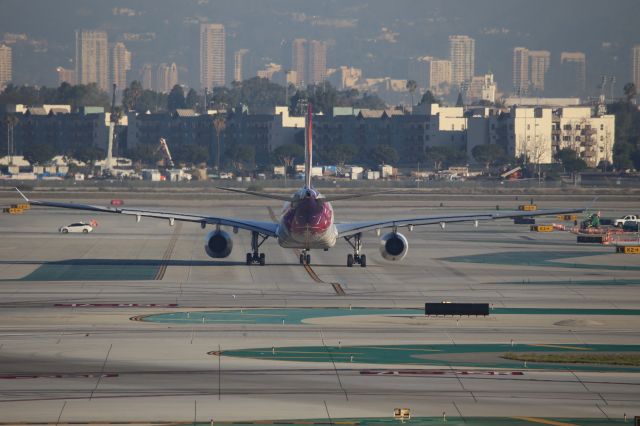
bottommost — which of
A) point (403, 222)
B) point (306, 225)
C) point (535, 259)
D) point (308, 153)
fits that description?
point (535, 259)

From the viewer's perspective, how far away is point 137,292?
224 ft

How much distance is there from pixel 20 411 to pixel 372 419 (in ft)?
32.8

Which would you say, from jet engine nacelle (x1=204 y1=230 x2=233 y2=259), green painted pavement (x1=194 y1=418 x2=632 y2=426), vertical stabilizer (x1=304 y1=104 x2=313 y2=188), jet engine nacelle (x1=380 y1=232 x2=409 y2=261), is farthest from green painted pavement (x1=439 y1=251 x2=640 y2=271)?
green painted pavement (x1=194 y1=418 x2=632 y2=426)

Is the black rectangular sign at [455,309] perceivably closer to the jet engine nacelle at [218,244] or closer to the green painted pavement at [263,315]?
the green painted pavement at [263,315]

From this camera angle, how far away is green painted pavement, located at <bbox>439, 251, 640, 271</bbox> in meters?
84.1

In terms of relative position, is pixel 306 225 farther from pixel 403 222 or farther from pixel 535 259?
pixel 535 259

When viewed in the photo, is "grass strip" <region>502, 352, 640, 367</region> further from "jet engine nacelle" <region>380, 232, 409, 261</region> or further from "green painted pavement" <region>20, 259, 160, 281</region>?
"green painted pavement" <region>20, 259, 160, 281</region>

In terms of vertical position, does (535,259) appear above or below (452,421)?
below

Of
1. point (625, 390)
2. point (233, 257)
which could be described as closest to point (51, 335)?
point (625, 390)

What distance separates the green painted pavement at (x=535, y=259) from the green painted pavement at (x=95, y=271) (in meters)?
20.0

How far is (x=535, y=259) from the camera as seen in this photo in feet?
292

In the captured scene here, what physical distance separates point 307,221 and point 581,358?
27.4 metres

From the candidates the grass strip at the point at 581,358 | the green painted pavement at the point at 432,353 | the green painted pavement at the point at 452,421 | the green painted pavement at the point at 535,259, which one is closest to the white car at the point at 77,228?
the green painted pavement at the point at 535,259

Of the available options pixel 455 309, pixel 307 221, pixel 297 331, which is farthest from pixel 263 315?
pixel 307 221
